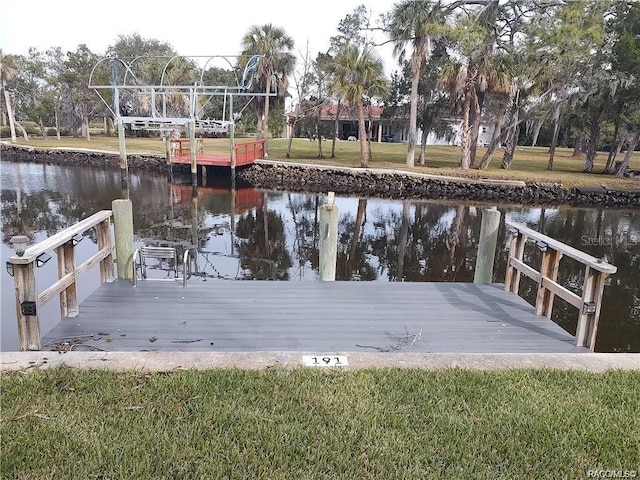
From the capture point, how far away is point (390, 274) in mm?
10031

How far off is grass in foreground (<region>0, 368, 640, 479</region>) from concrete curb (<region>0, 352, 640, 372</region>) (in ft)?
0.41

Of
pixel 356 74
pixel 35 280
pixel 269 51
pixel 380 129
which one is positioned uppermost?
pixel 269 51

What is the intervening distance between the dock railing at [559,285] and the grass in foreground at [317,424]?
101cm

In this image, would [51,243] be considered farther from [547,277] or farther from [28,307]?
[547,277]

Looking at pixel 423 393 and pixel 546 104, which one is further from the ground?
pixel 546 104

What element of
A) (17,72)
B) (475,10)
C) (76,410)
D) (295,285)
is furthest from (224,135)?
(76,410)

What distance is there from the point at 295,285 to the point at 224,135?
145ft

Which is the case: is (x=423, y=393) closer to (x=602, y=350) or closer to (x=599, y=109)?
(x=602, y=350)

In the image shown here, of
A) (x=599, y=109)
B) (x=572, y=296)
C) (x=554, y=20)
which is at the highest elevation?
(x=554, y=20)

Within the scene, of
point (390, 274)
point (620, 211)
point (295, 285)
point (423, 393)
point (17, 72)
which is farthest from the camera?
point (17, 72)

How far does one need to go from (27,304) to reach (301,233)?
10.3 metres

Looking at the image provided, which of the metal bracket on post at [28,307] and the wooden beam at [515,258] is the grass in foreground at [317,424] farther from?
the wooden beam at [515,258]

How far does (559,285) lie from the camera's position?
496cm

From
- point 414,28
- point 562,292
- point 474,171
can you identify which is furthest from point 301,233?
point 414,28
